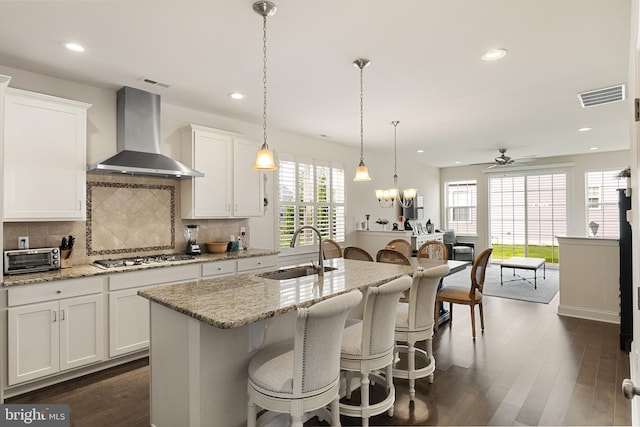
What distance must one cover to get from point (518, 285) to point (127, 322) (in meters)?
6.56

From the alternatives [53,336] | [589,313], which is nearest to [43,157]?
[53,336]

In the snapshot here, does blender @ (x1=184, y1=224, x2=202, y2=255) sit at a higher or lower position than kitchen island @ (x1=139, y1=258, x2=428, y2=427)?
higher

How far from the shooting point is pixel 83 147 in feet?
10.8

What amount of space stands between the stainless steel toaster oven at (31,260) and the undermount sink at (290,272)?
2003 millimetres

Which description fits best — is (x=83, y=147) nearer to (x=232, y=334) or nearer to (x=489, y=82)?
(x=232, y=334)

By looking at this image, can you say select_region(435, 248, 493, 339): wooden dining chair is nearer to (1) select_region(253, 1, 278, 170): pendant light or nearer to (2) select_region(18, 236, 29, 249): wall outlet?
(1) select_region(253, 1, 278, 170): pendant light

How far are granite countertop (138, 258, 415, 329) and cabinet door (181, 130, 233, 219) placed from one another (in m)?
1.90

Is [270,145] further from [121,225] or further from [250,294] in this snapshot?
[250,294]

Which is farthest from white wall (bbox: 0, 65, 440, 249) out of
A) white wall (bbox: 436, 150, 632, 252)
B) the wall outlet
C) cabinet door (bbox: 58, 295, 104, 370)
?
white wall (bbox: 436, 150, 632, 252)

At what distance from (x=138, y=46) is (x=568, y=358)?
4763 mm

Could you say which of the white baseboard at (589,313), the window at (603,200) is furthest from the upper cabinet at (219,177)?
the window at (603,200)

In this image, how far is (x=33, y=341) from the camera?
9.12 feet

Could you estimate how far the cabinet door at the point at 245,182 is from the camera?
4531 mm

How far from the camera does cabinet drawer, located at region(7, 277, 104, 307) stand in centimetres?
269
